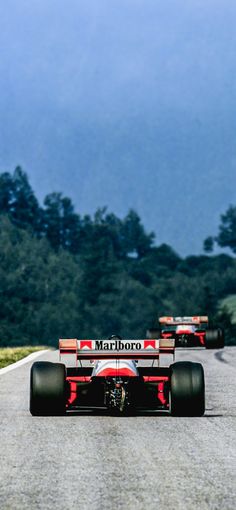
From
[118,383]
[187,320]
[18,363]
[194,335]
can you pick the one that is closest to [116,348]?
[118,383]

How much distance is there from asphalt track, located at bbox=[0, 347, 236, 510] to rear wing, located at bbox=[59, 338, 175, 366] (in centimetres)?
91

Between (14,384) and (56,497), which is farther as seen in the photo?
(14,384)

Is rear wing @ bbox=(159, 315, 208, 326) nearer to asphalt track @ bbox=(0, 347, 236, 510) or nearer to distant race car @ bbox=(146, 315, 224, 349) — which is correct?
distant race car @ bbox=(146, 315, 224, 349)

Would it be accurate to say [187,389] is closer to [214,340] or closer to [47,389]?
[47,389]

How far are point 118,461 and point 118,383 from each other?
190 inches

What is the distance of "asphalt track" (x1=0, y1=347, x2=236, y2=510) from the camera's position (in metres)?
9.39

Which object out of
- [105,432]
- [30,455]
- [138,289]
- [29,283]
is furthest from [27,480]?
[138,289]

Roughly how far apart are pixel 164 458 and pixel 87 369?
6066mm

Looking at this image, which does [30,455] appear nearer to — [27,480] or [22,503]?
[27,480]

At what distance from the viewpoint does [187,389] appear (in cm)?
1627

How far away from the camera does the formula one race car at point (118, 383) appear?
1630 cm

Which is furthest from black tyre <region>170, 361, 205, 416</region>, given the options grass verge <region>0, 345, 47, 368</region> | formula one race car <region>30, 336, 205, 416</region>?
grass verge <region>0, 345, 47, 368</region>

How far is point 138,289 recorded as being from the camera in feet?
630

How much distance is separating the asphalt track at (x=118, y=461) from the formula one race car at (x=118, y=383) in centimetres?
20
